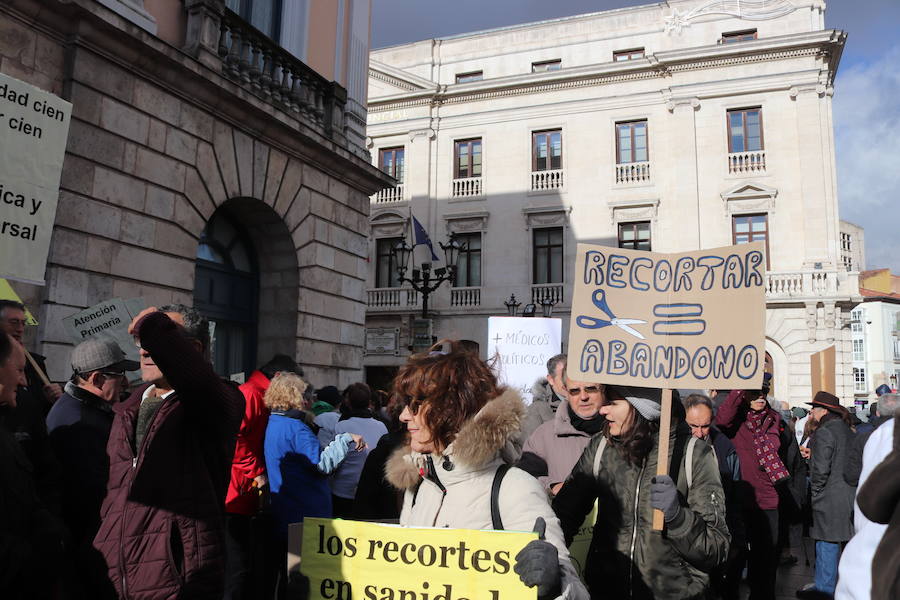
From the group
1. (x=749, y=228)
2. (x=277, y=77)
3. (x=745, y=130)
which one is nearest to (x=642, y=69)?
(x=745, y=130)

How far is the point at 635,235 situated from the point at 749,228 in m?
3.82

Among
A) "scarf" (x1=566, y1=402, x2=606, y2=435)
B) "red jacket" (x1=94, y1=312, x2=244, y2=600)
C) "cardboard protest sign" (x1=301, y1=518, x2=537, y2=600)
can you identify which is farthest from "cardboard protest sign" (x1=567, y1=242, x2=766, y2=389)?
"red jacket" (x1=94, y1=312, x2=244, y2=600)

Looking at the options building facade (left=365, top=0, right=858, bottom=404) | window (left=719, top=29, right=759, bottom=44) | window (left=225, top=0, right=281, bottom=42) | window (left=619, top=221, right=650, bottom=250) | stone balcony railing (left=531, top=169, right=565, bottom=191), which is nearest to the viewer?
window (left=225, top=0, right=281, bottom=42)

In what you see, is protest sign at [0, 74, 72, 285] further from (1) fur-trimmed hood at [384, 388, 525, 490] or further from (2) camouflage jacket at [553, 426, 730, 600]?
(2) camouflage jacket at [553, 426, 730, 600]

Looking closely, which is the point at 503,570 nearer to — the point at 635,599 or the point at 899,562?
the point at 635,599

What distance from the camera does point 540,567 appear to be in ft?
6.50

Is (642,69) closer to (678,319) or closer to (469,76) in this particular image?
(469,76)

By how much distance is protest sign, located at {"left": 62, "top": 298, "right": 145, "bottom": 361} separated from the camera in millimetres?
5215

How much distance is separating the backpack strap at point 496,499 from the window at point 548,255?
2450cm

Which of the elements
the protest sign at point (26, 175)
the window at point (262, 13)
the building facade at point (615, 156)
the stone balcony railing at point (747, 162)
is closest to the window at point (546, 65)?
the building facade at point (615, 156)

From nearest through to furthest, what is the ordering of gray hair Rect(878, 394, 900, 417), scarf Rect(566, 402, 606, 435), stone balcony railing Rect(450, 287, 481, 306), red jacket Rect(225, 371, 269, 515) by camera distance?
scarf Rect(566, 402, 606, 435) < red jacket Rect(225, 371, 269, 515) < gray hair Rect(878, 394, 900, 417) < stone balcony railing Rect(450, 287, 481, 306)

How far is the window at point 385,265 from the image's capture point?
1112 inches

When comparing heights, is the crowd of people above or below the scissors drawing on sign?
below

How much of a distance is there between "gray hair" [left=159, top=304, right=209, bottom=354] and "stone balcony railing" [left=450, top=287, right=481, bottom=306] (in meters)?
24.0
